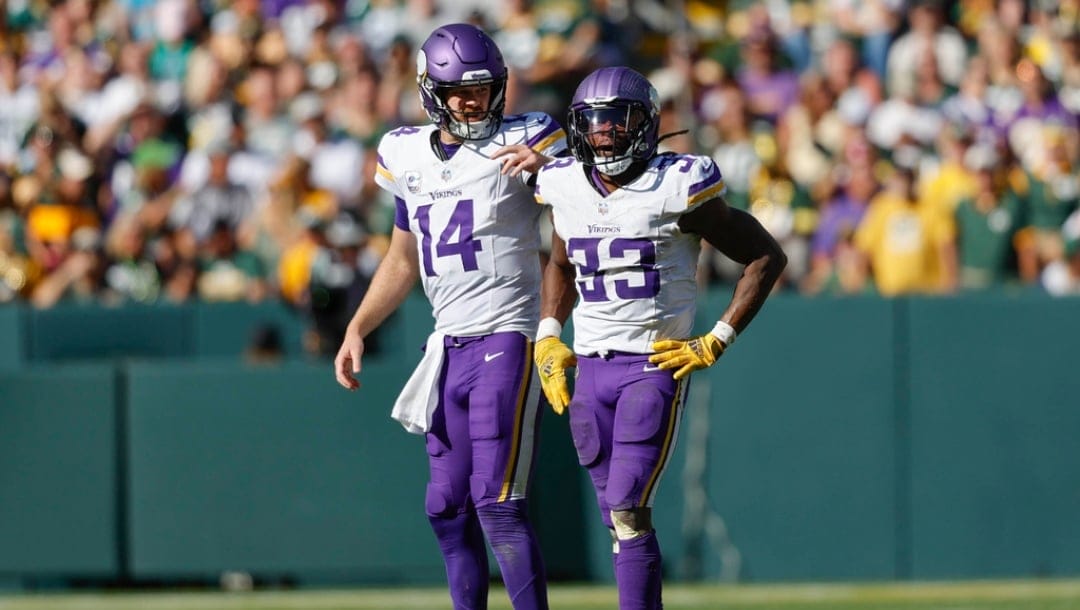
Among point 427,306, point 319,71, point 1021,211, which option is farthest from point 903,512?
point 319,71

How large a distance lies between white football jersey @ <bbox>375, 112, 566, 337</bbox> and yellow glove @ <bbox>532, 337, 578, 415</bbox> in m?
0.26

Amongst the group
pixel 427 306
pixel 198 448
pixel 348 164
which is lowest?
pixel 198 448

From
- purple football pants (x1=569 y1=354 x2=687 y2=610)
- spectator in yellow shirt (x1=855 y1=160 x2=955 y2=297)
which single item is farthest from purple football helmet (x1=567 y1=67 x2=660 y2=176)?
spectator in yellow shirt (x1=855 y1=160 x2=955 y2=297)

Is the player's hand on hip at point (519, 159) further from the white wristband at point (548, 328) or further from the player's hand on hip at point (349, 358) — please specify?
the player's hand on hip at point (349, 358)

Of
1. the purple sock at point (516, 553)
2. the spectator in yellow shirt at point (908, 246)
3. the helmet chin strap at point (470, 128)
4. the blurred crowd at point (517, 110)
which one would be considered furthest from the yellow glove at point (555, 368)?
the spectator in yellow shirt at point (908, 246)

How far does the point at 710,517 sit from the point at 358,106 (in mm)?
4390

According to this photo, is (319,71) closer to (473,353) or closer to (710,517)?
(710,517)

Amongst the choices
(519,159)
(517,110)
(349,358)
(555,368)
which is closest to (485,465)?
(555,368)

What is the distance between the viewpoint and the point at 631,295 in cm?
638

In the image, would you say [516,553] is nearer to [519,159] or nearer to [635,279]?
[635,279]

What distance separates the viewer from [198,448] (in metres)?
10.7

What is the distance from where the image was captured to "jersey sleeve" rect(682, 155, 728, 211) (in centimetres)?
623

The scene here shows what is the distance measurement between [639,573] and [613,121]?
1.45m

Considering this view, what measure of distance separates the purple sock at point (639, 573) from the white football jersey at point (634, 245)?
64 centimetres
